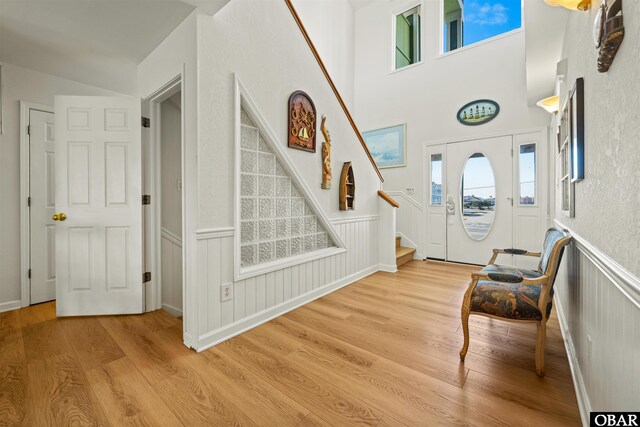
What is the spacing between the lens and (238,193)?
80.4 inches

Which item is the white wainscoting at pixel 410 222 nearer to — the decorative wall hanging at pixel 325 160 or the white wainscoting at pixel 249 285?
the white wainscoting at pixel 249 285

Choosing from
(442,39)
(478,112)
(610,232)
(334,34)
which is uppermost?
(334,34)

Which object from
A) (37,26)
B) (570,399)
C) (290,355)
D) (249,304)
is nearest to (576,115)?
(570,399)

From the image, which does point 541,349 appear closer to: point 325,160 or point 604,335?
point 604,335

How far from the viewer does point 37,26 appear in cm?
202

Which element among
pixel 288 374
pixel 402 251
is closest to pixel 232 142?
pixel 288 374

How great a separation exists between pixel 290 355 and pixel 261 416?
505mm

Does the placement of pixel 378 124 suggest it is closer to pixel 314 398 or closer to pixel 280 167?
pixel 280 167

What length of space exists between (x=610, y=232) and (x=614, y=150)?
289mm

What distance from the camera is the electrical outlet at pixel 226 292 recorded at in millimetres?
1985

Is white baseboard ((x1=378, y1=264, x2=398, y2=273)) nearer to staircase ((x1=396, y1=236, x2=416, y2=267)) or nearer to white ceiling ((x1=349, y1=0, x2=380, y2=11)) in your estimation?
staircase ((x1=396, y1=236, x2=416, y2=267))

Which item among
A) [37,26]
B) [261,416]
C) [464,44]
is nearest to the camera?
[261,416]

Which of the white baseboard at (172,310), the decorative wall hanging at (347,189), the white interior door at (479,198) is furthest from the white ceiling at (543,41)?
the white baseboard at (172,310)

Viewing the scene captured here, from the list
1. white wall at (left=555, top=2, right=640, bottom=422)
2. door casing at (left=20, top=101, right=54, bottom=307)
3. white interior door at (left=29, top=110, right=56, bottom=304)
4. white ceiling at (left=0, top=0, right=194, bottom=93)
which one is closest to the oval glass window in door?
white wall at (left=555, top=2, right=640, bottom=422)
